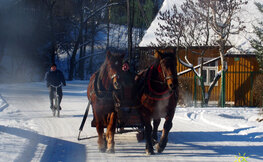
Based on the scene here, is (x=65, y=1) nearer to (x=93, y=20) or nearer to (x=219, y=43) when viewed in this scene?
(x=93, y=20)

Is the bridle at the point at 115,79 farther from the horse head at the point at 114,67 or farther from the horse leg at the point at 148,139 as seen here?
the horse leg at the point at 148,139

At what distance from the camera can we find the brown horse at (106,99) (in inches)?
Result: 286

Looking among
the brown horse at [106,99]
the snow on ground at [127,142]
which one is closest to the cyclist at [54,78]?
the snow on ground at [127,142]

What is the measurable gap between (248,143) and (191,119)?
180 inches

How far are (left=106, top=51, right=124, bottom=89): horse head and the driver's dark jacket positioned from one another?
7.30m

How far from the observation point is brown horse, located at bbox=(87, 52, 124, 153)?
7.27 meters

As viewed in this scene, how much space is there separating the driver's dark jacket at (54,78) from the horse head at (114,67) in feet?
23.9

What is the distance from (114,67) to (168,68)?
3.41 ft

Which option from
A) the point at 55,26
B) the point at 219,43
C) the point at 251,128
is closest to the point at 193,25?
the point at 219,43

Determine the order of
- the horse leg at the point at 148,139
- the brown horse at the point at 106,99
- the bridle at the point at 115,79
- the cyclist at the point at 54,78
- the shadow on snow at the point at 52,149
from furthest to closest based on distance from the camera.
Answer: the cyclist at the point at 54,78 → the brown horse at the point at 106,99 → the horse leg at the point at 148,139 → the shadow on snow at the point at 52,149 → the bridle at the point at 115,79

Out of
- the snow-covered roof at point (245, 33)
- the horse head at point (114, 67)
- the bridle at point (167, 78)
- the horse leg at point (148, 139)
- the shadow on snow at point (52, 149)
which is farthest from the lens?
the snow-covered roof at point (245, 33)

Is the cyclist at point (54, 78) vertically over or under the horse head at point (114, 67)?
under

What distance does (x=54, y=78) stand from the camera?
1428cm

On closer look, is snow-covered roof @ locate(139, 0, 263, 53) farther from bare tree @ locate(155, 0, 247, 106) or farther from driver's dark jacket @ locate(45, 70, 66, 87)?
driver's dark jacket @ locate(45, 70, 66, 87)
